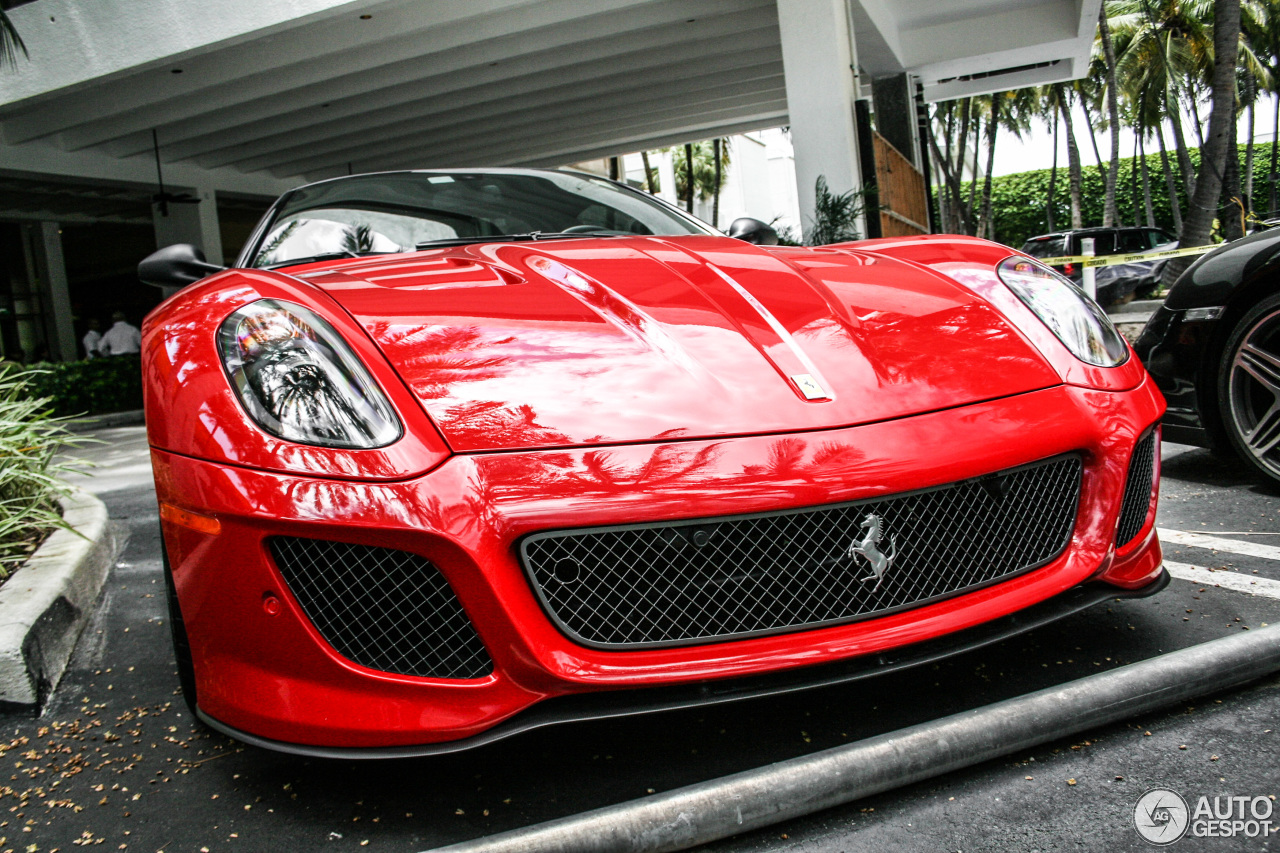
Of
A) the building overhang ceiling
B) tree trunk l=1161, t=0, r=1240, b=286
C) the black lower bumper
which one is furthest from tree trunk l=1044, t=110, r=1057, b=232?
the black lower bumper

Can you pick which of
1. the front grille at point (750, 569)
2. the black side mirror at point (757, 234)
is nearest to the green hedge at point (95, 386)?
the black side mirror at point (757, 234)

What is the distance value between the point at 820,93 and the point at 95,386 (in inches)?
434

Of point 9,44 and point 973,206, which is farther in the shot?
point 973,206

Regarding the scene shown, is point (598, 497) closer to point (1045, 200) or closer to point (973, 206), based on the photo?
point (1045, 200)

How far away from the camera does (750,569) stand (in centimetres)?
155

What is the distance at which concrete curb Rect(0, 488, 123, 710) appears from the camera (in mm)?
2256

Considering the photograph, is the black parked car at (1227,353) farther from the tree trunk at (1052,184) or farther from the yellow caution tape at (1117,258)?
the tree trunk at (1052,184)

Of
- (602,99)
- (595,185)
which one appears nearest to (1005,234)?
(602,99)

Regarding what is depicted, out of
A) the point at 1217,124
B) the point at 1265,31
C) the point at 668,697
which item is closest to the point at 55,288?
the point at 1217,124

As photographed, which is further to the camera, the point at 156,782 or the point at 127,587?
the point at 127,587

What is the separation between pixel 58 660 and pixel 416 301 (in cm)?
148

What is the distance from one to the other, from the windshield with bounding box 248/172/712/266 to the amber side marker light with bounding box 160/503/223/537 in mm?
1218

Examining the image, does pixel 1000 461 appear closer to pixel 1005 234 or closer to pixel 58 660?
pixel 58 660

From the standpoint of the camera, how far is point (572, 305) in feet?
6.67
